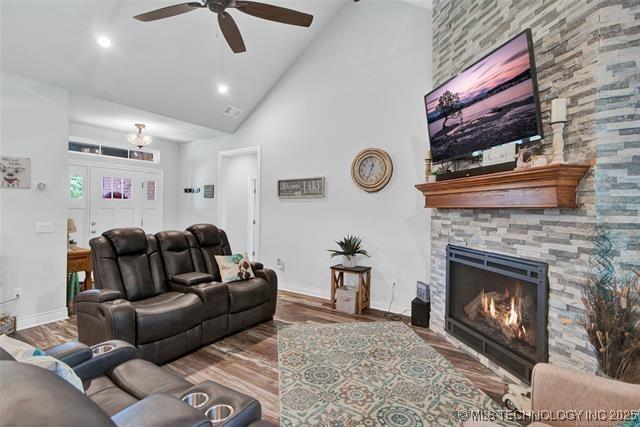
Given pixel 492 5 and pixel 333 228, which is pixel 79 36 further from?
pixel 492 5

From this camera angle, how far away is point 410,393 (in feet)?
7.38

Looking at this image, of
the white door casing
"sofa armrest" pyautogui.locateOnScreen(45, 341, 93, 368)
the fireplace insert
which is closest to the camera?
"sofa armrest" pyautogui.locateOnScreen(45, 341, 93, 368)

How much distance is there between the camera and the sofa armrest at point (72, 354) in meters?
1.51

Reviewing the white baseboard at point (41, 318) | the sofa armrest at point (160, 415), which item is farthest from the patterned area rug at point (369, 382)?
the white baseboard at point (41, 318)

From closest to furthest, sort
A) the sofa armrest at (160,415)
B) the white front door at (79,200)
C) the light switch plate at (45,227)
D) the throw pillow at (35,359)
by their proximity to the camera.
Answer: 1. the sofa armrest at (160,415)
2. the throw pillow at (35,359)
3. the light switch plate at (45,227)
4. the white front door at (79,200)

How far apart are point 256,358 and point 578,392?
224 centimetres

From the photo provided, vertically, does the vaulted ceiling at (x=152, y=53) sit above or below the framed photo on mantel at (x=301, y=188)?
above

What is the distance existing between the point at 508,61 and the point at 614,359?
1.92m

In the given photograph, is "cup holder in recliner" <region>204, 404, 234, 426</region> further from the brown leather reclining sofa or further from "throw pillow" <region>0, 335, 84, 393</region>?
the brown leather reclining sofa

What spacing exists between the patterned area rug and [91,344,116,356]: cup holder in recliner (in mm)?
1067

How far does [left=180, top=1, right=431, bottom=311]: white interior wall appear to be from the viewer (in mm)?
3891

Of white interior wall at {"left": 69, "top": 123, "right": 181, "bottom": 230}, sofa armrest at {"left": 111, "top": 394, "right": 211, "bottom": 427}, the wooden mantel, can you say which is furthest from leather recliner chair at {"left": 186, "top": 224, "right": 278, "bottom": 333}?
white interior wall at {"left": 69, "top": 123, "right": 181, "bottom": 230}

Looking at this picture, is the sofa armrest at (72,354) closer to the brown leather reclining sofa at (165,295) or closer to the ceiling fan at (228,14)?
the brown leather reclining sofa at (165,295)

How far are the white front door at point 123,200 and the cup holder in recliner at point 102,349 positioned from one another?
4.69 metres
